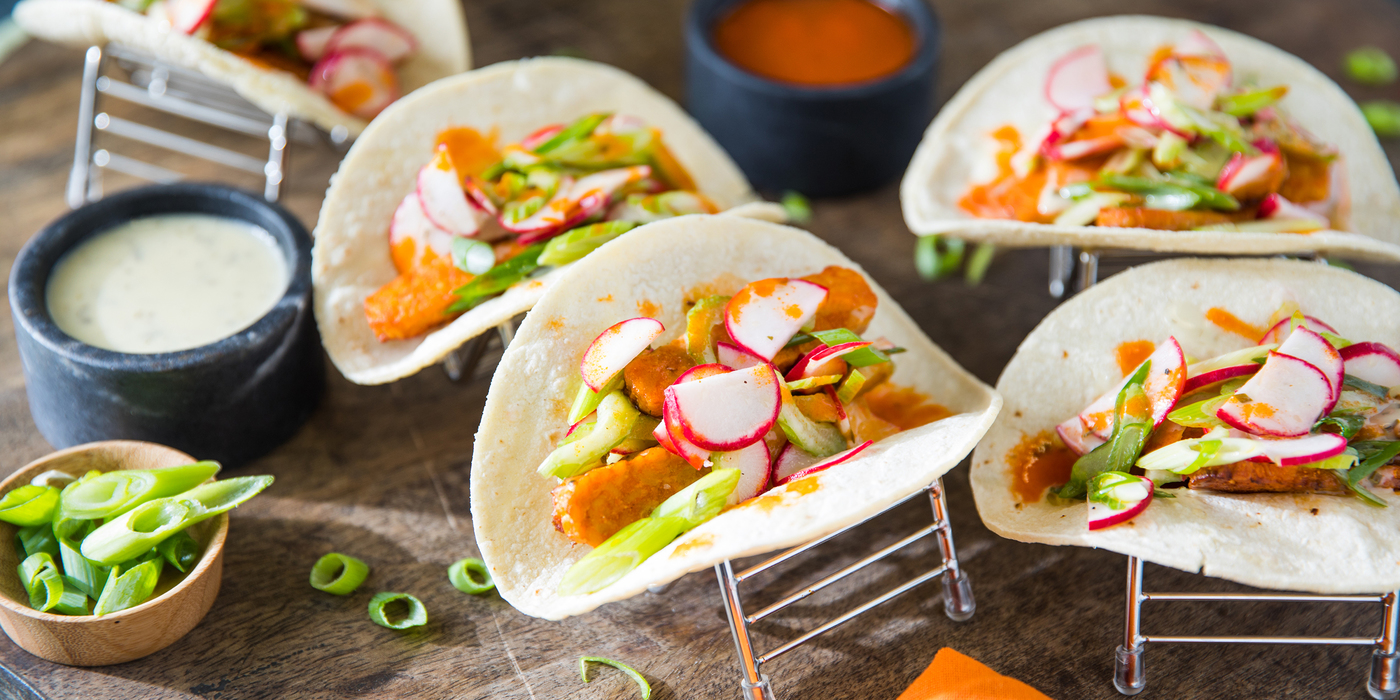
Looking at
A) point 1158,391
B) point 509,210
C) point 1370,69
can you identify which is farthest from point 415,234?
point 1370,69

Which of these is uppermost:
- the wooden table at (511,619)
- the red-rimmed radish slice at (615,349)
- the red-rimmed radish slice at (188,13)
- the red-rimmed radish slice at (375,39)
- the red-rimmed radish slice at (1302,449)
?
the red-rimmed radish slice at (188,13)

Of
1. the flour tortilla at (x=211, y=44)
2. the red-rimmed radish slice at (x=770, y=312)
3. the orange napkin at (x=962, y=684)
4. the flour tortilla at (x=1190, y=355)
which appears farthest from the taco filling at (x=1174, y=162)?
the flour tortilla at (x=211, y=44)

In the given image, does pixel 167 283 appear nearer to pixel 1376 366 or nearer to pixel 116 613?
pixel 116 613

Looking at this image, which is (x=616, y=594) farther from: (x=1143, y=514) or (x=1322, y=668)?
(x=1322, y=668)

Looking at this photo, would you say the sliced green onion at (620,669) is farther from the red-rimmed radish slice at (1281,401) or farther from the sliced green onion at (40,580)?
the red-rimmed radish slice at (1281,401)

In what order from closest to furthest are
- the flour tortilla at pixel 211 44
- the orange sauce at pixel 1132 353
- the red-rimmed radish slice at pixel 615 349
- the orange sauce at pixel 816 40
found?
the red-rimmed radish slice at pixel 615 349, the orange sauce at pixel 1132 353, the flour tortilla at pixel 211 44, the orange sauce at pixel 816 40

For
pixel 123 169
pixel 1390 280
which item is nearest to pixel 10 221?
pixel 123 169

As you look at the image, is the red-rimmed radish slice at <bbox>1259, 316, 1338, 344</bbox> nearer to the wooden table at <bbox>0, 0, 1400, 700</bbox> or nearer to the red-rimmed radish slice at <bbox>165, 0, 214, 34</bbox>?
the wooden table at <bbox>0, 0, 1400, 700</bbox>
